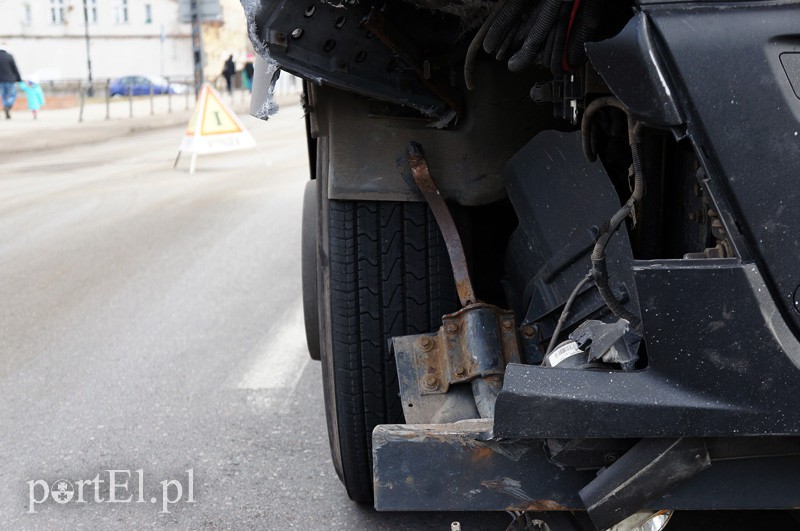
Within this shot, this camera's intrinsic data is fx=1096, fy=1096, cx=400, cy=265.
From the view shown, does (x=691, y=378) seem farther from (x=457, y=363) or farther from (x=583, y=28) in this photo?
(x=457, y=363)

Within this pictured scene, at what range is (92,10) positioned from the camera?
72.7 metres

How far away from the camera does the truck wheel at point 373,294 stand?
3.03 m

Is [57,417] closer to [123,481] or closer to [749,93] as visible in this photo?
[123,481]

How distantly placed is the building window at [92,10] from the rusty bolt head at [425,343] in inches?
2884

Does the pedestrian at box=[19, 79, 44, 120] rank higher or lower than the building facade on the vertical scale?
higher

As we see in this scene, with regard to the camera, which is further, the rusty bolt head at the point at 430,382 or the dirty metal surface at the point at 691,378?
the rusty bolt head at the point at 430,382

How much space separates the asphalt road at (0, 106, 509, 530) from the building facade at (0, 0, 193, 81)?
205 feet

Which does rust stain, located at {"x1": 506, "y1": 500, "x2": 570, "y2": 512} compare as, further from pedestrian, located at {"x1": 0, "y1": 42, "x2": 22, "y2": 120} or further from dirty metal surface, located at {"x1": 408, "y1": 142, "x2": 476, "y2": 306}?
pedestrian, located at {"x1": 0, "y1": 42, "x2": 22, "y2": 120}

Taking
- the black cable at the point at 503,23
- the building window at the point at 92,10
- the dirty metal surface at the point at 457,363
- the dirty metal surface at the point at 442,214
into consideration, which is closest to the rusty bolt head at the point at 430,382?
the dirty metal surface at the point at 457,363

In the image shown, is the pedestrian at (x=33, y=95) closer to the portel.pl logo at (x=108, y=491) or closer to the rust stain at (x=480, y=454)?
the portel.pl logo at (x=108, y=491)

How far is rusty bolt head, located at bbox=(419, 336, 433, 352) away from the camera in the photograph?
9.56ft

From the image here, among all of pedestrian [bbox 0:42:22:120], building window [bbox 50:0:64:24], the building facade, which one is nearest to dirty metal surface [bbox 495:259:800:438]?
pedestrian [bbox 0:42:22:120]

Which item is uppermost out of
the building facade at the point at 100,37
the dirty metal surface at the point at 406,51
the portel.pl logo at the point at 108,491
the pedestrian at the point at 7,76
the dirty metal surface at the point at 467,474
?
the dirty metal surface at the point at 406,51

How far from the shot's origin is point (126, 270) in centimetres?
746
